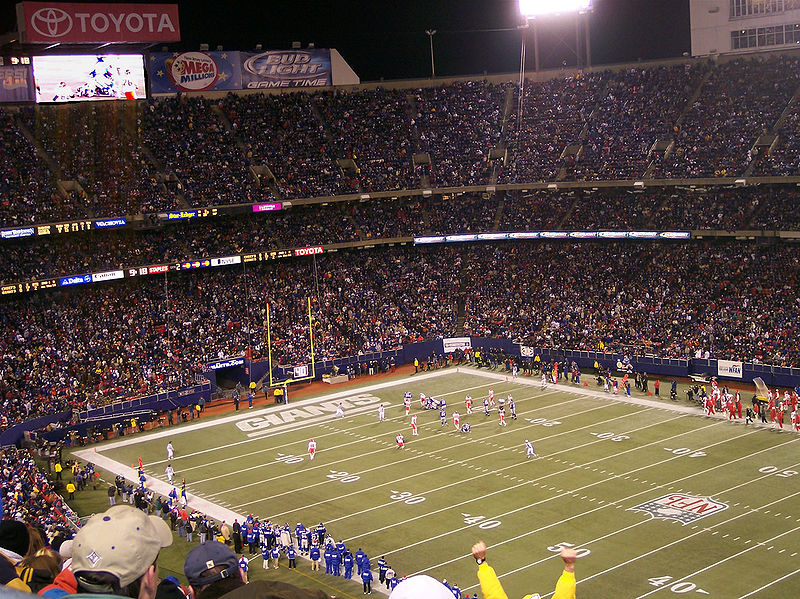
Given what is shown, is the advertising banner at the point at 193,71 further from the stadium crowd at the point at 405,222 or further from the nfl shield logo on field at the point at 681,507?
the nfl shield logo on field at the point at 681,507

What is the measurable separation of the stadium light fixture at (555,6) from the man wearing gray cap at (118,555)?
47.0 m

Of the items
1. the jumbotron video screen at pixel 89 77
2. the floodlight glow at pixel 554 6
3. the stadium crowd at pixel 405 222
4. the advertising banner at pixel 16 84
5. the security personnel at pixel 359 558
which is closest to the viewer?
the security personnel at pixel 359 558

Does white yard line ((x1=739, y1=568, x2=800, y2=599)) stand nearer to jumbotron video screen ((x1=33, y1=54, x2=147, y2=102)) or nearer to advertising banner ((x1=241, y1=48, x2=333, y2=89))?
jumbotron video screen ((x1=33, y1=54, x2=147, y2=102))

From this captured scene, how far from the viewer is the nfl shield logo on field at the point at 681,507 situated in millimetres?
24406

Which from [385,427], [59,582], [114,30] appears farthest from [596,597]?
[114,30]

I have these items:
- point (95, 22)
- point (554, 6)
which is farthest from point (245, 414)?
point (554, 6)

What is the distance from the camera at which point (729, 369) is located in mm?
37125

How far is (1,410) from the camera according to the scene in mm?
34062

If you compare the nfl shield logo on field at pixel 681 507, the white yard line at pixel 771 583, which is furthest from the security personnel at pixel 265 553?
the white yard line at pixel 771 583

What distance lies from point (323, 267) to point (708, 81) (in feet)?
71.7

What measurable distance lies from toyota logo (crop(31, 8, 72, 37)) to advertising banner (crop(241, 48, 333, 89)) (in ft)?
38.9

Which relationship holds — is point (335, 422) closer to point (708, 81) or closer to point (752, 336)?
point (752, 336)

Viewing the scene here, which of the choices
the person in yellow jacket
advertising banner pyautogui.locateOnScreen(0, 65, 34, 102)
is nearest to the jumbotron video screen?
advertising banner pyautogui.locateOnScreen(0, 65, 34, 102)

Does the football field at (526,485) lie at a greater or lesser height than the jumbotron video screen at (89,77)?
lesser
